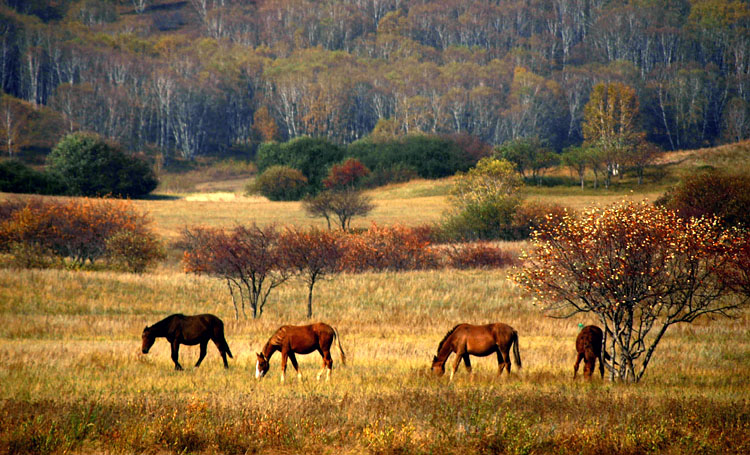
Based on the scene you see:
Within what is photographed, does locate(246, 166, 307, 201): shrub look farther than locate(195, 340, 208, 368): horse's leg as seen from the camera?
Yes

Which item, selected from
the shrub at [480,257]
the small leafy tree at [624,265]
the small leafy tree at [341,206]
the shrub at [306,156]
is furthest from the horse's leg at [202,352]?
the shrub at [306,156]

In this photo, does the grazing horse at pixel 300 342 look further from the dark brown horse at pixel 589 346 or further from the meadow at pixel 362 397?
the dark brown horse at pixel 589 346

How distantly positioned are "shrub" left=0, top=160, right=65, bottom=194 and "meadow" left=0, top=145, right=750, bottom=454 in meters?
61.4

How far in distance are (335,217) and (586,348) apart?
197ft

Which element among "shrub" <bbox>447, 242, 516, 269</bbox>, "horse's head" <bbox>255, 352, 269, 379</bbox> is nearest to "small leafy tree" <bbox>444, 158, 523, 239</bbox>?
"shrub" <bbox>447, 242, 516, 269</bbox>

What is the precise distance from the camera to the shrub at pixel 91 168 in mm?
91438

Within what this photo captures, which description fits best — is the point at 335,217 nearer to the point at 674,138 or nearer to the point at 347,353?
the point at 347,353

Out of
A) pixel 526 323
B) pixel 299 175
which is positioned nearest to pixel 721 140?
pixel 299 175

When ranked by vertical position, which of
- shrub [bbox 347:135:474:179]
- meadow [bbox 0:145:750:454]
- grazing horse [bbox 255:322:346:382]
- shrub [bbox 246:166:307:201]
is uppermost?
shrub [bbox 347:135:474:179]

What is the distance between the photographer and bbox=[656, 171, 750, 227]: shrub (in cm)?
4750

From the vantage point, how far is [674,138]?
17075cm

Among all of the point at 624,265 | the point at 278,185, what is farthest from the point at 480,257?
the point at 278,185

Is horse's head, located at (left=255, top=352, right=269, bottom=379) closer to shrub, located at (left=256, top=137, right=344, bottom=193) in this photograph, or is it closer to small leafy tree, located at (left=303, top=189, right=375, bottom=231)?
small leafy tree, located at (left=303, top=189, right=375, bottom=231)

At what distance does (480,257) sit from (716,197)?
17.0m
